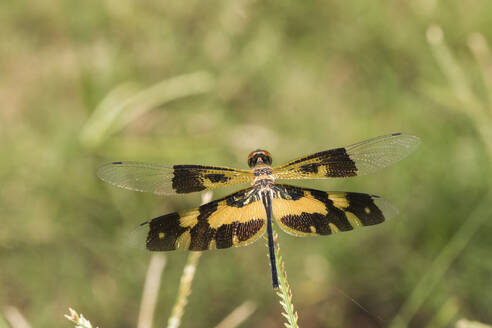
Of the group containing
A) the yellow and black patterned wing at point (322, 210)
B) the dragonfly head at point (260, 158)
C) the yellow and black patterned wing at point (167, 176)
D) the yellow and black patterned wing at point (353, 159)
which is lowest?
the yellow and black patterned wing at point (322, 210)

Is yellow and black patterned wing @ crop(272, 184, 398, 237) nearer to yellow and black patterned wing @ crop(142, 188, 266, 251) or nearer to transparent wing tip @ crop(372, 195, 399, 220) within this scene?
transparent wing tip @ crop(372, 195, 399, 220)

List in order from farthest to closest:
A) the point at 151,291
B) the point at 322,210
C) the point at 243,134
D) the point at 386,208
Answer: the point at 243,134, the point at 151,291, the point at 322,210, the point at 386,208

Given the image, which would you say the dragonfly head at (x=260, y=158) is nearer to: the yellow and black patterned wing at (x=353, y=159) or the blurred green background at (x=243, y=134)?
the yellow and black patterned wing at (x=353, y=159)

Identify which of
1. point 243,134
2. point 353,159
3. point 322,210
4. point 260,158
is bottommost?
point 322,210

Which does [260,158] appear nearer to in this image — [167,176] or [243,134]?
[167,176]

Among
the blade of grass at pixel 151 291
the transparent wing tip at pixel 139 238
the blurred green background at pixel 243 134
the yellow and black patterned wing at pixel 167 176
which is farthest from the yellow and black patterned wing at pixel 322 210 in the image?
the blurred green background at pixel 243 134

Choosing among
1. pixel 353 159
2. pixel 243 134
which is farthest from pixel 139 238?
pixel 243 134

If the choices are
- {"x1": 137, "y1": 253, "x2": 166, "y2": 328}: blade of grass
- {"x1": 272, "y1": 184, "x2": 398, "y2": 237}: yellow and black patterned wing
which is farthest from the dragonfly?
{"x1": 137, "y1": 253, "x2": 166, "y2": 328}: blade of grass
